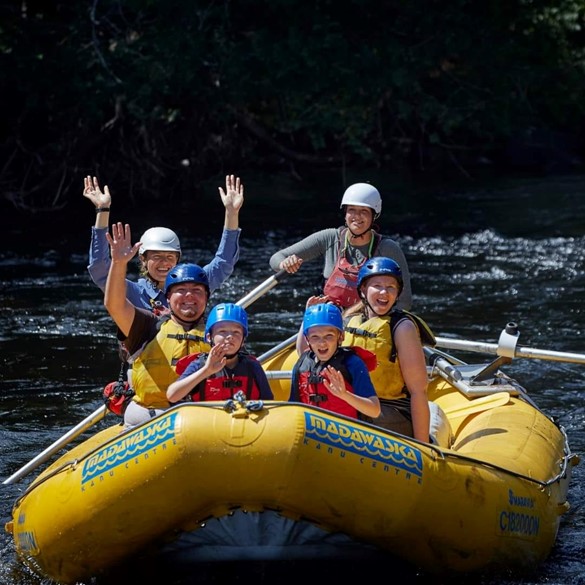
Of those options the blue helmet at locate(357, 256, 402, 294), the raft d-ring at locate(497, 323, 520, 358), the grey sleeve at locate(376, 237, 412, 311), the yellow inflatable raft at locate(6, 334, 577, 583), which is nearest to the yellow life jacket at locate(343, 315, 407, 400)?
the blue helmet at locate(357, 256, 402, 294)

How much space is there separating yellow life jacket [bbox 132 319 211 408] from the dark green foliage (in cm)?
1046

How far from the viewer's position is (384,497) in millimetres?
4457

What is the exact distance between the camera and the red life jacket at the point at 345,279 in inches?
249

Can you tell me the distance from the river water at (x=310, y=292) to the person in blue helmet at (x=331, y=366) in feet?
2.30

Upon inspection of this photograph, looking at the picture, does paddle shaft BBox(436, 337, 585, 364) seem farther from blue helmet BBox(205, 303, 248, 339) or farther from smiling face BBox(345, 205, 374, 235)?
blue helmet BBox(205, 303, 248, 339)

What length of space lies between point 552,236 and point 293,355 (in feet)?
27.0

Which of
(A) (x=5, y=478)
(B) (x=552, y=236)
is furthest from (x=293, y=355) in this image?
(B) (x=552, y=236)

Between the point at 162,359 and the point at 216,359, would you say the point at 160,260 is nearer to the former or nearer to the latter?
the point at 162,359

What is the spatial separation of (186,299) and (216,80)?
1161cm

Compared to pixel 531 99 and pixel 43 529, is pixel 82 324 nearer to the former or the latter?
pixel 43 529

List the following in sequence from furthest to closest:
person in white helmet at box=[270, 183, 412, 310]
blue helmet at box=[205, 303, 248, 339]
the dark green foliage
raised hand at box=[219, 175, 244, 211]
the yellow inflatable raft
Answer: the dark green foliage → raised hand at box=[219, 175, 244, 211] → person in white helmet at box=[270, 183, 412, 310] → blue helmet at box=[205, 303, 248, 339] → the yellow inflatable raft

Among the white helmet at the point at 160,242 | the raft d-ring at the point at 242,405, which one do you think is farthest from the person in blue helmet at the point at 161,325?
the raft d-ring at the point at 242,405

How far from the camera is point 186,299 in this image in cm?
521

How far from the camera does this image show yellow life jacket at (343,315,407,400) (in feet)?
17.4
